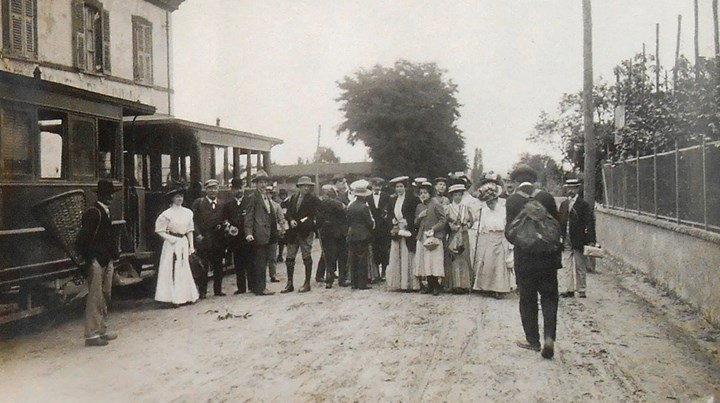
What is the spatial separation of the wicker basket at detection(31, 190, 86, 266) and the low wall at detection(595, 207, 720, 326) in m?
7.30

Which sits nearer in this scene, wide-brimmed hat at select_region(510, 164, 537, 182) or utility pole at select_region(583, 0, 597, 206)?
wide-brimmed hat at select_region(510, 164, 537, 182)

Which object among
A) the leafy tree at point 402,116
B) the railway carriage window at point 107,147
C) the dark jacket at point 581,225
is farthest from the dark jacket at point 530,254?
the leafy tree at point 402,116

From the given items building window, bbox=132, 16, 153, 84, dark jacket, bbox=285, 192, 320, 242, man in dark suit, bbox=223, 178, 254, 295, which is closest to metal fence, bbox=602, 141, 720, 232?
dark jacket, bbox=285, 192, 320, 242

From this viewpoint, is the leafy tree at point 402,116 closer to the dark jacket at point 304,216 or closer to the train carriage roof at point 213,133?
the train carriage roof at point 213,133

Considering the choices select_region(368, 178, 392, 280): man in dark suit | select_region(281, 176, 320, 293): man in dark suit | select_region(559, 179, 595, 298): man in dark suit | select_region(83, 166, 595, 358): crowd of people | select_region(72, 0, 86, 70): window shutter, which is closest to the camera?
select_region(83, 166, 595, 358): crowd of people

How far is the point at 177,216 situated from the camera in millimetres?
9648

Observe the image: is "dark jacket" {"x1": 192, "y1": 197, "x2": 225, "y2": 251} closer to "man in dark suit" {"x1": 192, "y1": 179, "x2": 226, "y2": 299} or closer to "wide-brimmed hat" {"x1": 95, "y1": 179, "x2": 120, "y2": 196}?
"man in dark suit" {"x1": 192, "y1": 179, "x2": 226, "y2": 299}

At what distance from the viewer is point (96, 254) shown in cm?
706

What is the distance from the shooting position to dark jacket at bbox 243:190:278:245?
10.6 metres

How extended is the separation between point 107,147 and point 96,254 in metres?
3.09

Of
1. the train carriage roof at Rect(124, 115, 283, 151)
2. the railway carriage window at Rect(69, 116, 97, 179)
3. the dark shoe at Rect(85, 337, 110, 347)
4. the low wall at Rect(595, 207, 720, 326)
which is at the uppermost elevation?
the train carriage roof at Rect(124, 115, 283, 151)

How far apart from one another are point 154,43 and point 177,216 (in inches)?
513

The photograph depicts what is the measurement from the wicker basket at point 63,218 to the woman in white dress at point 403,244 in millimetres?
5103

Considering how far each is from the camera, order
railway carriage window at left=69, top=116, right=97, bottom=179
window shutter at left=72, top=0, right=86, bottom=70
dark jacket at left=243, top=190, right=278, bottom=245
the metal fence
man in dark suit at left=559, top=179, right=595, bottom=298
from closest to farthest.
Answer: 1. railway carriage window at left=69, top=116, right=97, bottom=179
2. the metal fence
3. man in dark suit at left=559, top=179, right=595, bottom=298
4. dark jacket at left=243, top=190, right=278, bottom=245
5. window shutter at left=72, top=0, right=86, bottom=70
